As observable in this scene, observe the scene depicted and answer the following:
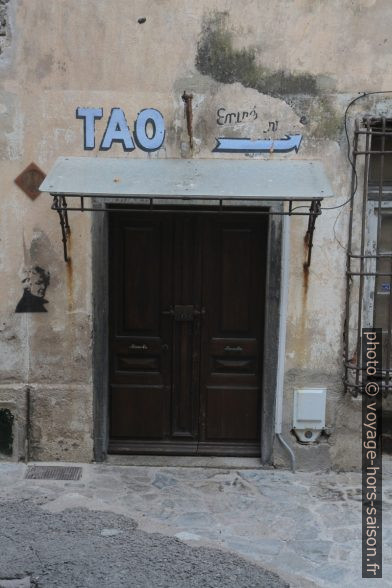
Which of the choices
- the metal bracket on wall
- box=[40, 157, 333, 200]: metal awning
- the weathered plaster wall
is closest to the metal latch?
the weathered plaster wall

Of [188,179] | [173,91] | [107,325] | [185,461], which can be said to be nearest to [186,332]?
[107,325]

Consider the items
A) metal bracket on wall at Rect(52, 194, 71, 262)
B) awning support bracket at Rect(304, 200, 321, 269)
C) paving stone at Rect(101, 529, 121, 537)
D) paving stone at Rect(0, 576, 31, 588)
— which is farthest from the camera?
metal bracket on wall at Rect(52, 194, 71, 262)

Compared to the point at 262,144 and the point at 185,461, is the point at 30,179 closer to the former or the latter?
the point at 262,144

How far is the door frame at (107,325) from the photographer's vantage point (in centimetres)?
541

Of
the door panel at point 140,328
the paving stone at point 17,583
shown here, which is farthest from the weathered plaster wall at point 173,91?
the paving stone at point 17,583

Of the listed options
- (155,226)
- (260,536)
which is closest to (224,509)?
(260,536)

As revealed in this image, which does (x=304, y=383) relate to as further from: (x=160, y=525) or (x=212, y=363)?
(x=160, y=525)

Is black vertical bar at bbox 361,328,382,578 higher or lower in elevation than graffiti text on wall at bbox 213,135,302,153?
lower

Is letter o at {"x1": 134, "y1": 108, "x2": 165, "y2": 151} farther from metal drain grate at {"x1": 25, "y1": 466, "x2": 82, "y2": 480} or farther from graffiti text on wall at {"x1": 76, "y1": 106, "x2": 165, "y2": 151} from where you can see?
metal drain grate at {"x1": 25, "y1": 466, "x2": 82, "y2": 480}

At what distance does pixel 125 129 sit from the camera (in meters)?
5.34

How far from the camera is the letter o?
17.5ft

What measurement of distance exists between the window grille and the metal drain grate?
2349 millimetres

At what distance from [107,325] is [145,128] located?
5.43 ft

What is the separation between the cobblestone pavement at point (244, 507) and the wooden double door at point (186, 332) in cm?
40
